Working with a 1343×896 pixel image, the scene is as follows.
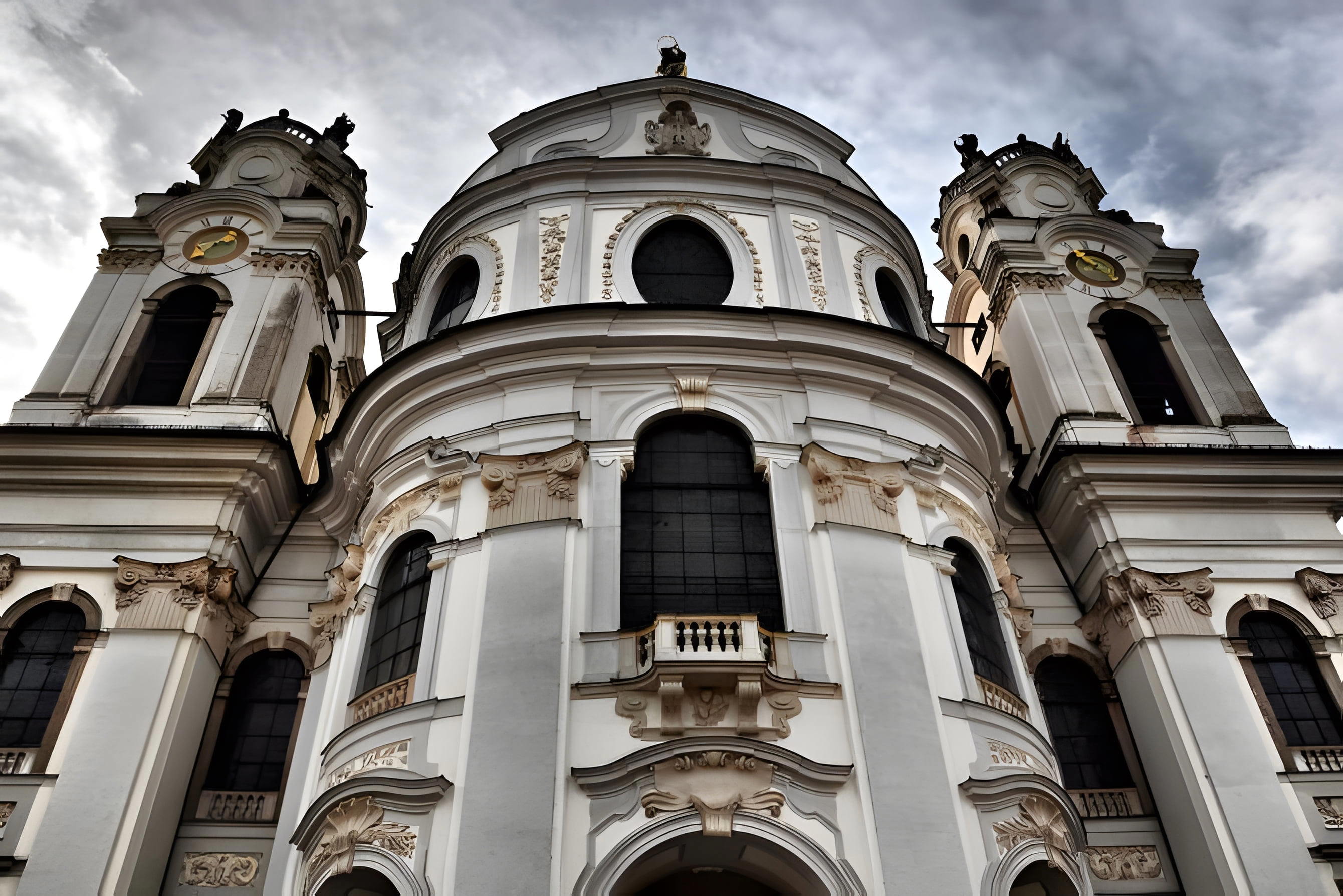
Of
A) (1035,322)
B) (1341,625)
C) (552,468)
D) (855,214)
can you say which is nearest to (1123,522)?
(1341,625)

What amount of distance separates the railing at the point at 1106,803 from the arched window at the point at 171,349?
1666 cm

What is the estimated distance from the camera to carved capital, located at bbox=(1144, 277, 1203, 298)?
25031 millimetres

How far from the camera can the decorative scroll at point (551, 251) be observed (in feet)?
63.1

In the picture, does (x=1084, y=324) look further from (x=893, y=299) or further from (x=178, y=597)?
(x=178, y=597)

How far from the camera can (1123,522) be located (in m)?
19.6

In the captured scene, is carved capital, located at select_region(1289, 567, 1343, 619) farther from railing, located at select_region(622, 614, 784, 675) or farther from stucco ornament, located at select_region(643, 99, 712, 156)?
stucco ornament, located at select_region(643, 99, 712, 156)

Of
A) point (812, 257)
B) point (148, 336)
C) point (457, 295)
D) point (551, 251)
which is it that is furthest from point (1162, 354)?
point (148, 336)

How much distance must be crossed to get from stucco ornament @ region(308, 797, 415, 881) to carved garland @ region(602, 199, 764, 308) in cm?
911

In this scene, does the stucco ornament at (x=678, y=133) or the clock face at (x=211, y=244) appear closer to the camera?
the stucco ornament at (x=678, y=133)

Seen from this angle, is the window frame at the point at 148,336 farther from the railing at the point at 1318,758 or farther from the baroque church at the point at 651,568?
the railing at the point at 1318,758

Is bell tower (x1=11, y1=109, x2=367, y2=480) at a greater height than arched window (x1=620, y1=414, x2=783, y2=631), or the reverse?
bell tower (x1=11, y1=109, x2=367, y2=480)

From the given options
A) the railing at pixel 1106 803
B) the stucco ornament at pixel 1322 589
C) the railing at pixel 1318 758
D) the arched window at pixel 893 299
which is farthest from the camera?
the arched window at pixel 893 299

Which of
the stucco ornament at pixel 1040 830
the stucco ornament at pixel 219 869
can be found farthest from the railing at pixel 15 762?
the stucco ornament at pixel 1040 830

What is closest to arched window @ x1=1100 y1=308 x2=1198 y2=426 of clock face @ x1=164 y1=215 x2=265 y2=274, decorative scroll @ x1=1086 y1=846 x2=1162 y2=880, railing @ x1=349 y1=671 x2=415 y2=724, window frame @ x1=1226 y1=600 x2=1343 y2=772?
window frame @ x1=1226 y1=600 x2=1343 y2=772
